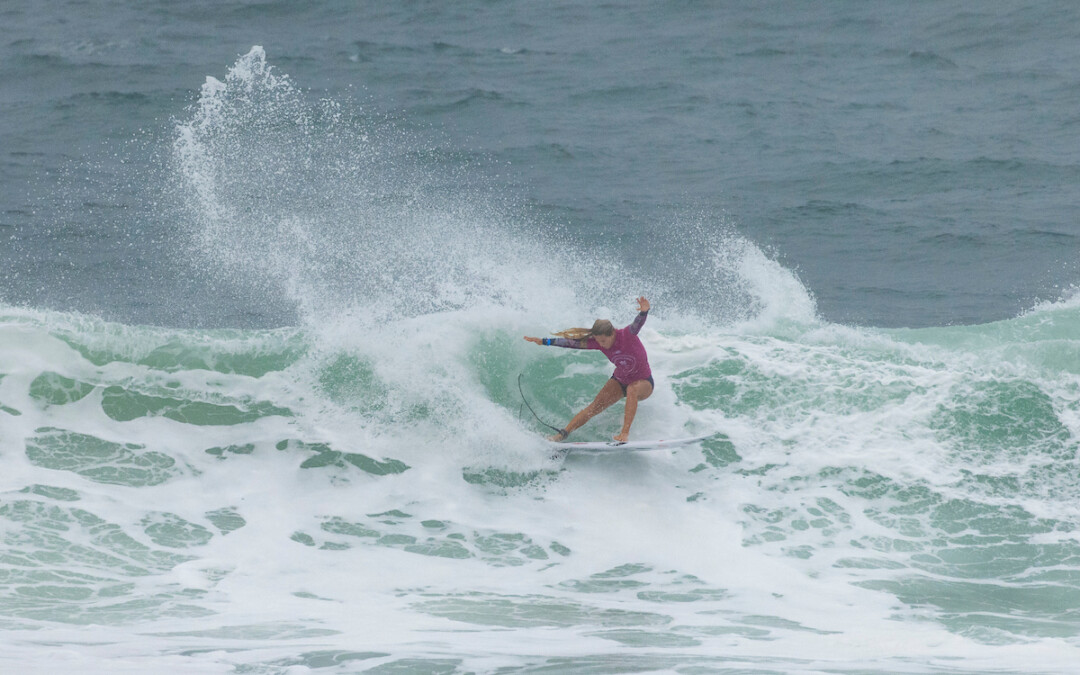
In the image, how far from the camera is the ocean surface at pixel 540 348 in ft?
29.2

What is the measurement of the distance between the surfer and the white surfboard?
0.34 ft

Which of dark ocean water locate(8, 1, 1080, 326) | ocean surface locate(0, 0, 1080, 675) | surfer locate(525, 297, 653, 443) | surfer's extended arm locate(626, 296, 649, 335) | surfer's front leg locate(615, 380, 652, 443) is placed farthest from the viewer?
dark ocean water locate(8, 1, 1080, 326)

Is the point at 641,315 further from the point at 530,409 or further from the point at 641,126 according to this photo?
the point at 641,126

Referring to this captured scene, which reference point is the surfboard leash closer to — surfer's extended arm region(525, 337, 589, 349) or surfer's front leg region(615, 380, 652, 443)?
surfer's front leg region(615, 380, 652, 443)

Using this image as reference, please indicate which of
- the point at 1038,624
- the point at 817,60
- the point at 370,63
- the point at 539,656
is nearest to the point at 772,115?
the point at 817,60

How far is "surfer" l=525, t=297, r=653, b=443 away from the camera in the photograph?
10.8m

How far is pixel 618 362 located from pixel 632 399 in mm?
367

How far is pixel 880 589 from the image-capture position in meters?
9.42

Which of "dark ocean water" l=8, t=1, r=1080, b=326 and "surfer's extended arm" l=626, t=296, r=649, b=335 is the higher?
"dark ocean water" l=8, t=1, r=1080, b=326

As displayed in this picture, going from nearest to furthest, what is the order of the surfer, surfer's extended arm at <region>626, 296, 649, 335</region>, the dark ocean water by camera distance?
surfer's extended arm at <region>626, 296, 649, 335</region>, the surfer, the dark ocean water

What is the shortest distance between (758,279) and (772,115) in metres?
5.57

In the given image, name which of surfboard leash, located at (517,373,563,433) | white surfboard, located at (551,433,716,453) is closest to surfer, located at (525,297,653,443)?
white surfboard, located at (551,433,716,453)

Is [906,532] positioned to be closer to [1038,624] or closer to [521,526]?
[1038,624]

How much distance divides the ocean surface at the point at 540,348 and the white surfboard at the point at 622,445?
0.21m
